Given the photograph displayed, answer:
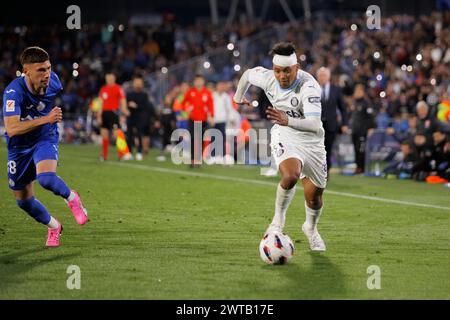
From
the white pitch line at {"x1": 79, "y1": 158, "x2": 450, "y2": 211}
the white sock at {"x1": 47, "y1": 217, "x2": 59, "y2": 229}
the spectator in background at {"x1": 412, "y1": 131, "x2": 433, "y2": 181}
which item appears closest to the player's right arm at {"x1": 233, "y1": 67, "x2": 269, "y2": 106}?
the white sock at {"x1": 47, "y1": 217, "x2": 59, "y2": 229}

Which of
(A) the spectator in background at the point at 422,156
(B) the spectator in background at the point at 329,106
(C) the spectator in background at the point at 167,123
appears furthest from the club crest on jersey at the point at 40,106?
(C) the spectator in background at the point at 167,123

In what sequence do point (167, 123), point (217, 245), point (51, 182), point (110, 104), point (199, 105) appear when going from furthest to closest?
point (167, 123), point (110, 104), point (199, 105), point (217, 245), point (51, 182)

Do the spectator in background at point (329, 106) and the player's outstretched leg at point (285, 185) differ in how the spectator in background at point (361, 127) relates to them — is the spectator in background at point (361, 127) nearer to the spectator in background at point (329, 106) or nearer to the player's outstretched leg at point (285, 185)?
the spectator in background at point (329, 106)

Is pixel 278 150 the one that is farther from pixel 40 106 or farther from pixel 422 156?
pixel 422 156

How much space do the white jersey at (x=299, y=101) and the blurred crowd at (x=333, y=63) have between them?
9.60 metres

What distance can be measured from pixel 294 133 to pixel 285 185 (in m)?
0.66

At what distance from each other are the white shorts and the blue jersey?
2.54m

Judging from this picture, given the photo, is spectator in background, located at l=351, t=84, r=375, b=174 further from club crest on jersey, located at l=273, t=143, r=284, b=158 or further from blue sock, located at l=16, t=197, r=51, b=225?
blue sock, located at l=16, t=197, r=51, b=225

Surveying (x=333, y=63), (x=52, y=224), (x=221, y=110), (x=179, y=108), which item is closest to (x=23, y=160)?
(x=52, y=224)

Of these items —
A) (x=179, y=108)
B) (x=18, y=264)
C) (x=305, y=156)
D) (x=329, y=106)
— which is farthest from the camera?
(x=179, y=108)

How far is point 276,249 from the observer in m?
10.2

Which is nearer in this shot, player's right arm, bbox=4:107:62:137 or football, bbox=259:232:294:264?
football, bbox=259:232:294:264

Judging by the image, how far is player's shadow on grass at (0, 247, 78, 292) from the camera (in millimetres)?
9273
